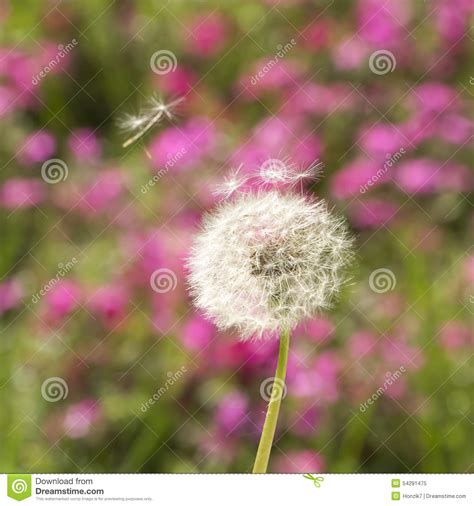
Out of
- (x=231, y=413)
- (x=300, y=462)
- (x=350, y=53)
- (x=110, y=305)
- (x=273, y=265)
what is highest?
(x=350, y=53)

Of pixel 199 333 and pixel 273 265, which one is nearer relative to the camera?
pixel 273 265

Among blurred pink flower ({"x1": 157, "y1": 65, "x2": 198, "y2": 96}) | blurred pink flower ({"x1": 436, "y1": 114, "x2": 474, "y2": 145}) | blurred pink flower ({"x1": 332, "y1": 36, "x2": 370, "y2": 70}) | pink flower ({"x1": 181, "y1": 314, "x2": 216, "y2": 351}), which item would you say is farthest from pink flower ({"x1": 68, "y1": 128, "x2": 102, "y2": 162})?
blurred pink flower ({"x1": 436, "y1": 114, "x2": 474, "y2": 145})

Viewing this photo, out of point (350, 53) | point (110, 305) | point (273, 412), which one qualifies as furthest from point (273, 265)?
point (350, 53)

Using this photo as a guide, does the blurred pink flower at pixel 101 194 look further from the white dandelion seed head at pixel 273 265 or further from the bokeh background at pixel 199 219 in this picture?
the white dandelion seed head at pixel 273 265

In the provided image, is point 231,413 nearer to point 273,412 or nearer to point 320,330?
point 320,330

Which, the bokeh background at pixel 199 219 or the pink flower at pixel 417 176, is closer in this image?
the bokeh background at pixel 199 219

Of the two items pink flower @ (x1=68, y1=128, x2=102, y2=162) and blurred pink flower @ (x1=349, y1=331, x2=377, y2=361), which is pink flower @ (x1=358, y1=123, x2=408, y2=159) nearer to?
blurred pink flower @ (x1=349, y1=331, x2=377, y2=361)

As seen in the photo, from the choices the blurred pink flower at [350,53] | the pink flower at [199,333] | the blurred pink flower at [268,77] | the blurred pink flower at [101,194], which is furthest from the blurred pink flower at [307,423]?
the blurred pink flower at [350,53]
